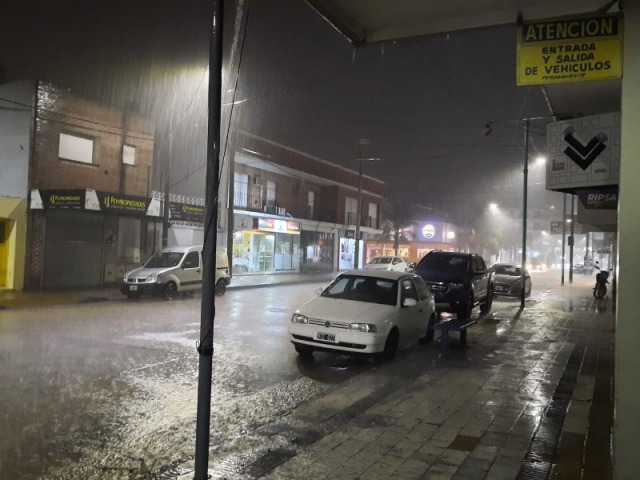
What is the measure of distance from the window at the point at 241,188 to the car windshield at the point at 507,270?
53.0 feet

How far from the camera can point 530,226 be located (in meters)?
98.3

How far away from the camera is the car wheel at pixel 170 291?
1933cm

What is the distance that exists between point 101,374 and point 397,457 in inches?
200

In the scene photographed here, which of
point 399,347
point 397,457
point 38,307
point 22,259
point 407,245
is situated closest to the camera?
point 397,457

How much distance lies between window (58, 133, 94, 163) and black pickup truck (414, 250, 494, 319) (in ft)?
48.1

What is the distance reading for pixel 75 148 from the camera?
22.8 metres

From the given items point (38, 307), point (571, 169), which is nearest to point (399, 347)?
point (571, 169)

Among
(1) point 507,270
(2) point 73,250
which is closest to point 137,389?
(2) point 73,250

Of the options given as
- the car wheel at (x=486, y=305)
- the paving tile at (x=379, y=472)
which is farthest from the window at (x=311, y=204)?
the paving tile at (x=379, y=472)

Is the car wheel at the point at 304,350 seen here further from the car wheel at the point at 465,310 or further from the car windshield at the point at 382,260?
the car windshield at the point at 382,260

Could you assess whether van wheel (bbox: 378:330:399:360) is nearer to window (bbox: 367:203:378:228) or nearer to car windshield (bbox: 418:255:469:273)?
car windshield (bbox: 418:255:469:273)

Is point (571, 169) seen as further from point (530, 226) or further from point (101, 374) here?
point (530, 226)

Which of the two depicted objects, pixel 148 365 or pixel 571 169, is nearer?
pixel 571 169

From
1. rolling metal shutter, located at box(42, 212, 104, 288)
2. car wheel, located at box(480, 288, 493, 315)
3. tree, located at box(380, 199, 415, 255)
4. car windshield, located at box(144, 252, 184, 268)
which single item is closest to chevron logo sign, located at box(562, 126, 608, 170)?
car wheel, located at box(480, 288, 493, 315)
